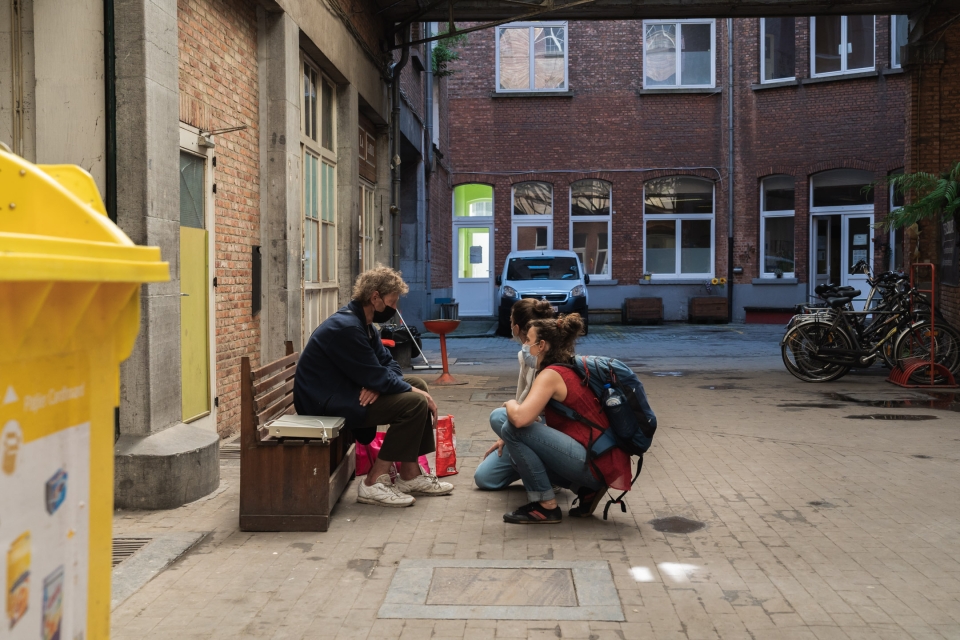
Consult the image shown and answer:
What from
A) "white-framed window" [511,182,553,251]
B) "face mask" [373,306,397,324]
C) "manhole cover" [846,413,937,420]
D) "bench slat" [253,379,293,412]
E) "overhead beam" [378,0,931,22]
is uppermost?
"overhead beam" [378,0,931,22]

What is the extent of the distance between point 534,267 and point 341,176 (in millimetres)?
10573

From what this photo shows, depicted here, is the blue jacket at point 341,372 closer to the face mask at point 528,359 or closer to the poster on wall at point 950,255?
the face mask at point 528,359

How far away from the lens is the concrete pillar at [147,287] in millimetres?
5945

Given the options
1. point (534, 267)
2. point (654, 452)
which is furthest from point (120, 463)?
point (534, 267)

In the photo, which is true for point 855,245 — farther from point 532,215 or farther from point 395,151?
point 395,151

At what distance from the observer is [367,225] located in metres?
15.2

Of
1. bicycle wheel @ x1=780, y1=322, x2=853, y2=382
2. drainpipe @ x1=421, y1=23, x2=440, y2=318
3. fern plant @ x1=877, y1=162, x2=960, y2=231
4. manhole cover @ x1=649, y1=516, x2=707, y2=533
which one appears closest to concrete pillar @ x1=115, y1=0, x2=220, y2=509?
manhole cover @ x1=649, y1=516, x2=707, y2=533

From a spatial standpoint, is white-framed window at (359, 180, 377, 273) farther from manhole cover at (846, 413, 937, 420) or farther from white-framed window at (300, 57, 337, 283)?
manhole cover at (846, 413, 937, 420)

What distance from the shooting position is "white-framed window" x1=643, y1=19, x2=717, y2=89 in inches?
1083

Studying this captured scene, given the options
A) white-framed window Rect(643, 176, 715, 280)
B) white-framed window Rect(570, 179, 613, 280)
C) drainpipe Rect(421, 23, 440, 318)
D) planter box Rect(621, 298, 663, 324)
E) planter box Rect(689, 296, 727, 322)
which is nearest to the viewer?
drainpipe Rect(421, 23, 440, 318)

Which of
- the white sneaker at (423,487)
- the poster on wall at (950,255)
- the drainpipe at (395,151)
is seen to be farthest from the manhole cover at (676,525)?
the drainpipe at (395,151)

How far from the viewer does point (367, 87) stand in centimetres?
1396

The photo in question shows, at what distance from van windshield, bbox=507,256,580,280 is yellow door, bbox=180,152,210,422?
50.0ft

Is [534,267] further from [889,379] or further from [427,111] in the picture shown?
[889,379]
